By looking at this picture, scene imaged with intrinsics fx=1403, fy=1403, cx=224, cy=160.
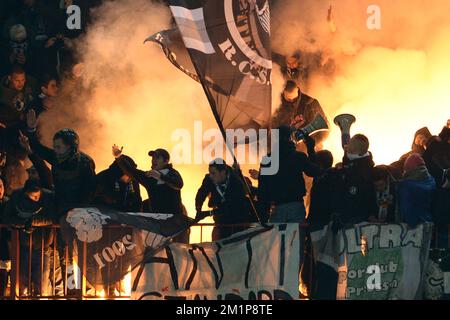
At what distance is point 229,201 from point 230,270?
2.26ft

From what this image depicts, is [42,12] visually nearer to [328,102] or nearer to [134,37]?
[134,37]

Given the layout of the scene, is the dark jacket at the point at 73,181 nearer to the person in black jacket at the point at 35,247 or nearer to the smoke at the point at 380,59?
the person in black jacket at the point at 35,247

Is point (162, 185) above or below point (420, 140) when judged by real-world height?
below

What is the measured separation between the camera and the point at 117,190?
13711 millimetres

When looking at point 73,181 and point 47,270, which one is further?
point 73,181

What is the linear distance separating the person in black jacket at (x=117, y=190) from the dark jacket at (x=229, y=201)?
2.35ft

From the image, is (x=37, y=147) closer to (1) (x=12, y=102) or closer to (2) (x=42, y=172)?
(2) (x=42, y=172)

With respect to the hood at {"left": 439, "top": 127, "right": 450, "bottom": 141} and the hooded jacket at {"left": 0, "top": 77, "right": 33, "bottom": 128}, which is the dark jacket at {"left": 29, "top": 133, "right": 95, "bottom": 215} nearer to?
the hooded jacket at {"left": 0, "top": 77, "right": 33, "bottom": 128}

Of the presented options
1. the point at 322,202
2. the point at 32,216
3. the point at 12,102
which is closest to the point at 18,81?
the point at 12,102

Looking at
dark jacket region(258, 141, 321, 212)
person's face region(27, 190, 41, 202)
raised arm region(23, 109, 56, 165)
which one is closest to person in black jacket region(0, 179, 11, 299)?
person's face region(27, 190, 41, 202)

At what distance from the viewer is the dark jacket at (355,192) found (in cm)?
1314

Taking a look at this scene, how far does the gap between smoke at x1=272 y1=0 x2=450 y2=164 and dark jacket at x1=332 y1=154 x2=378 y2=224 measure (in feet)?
13.6

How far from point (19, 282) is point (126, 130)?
4623 millimetres
